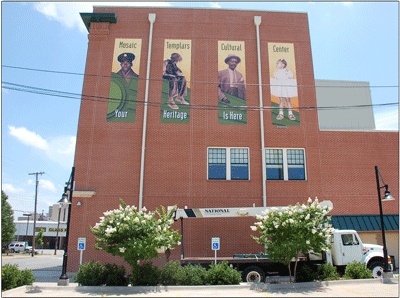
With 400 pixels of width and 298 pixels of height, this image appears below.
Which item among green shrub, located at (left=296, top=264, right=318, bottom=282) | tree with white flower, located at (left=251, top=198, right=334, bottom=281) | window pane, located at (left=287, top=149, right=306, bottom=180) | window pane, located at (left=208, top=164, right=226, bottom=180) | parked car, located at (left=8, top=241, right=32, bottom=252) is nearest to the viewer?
tree with white flower, located at (left=251, top=198, right=334, bottom=281)

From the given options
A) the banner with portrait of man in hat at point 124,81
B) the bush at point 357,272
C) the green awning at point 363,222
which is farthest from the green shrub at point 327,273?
the banner with portrait of man in hat at point 124,81

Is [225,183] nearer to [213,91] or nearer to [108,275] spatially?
[213,91]

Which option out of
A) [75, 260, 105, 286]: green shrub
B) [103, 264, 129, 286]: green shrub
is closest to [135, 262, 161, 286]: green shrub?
[103, 264, 129, 286]: green shrub

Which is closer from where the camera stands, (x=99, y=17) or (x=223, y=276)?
(x=223, y=276)

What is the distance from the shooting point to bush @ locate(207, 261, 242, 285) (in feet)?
49.9

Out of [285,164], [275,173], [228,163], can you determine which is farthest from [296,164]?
[228,163]

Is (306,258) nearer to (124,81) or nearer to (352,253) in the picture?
(352,253)

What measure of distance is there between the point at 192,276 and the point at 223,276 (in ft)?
4.58

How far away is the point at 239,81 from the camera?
25.2m

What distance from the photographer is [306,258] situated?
56.8 feet

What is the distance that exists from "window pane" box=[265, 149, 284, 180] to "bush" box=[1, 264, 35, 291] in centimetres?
1538

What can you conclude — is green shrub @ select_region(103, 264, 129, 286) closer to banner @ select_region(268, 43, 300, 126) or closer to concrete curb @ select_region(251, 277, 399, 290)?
concrete curb @ select_region(251, 277, 399, 290)

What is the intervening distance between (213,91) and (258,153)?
18.0 feet

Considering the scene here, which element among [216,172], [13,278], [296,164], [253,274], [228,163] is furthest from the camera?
[296,164]
